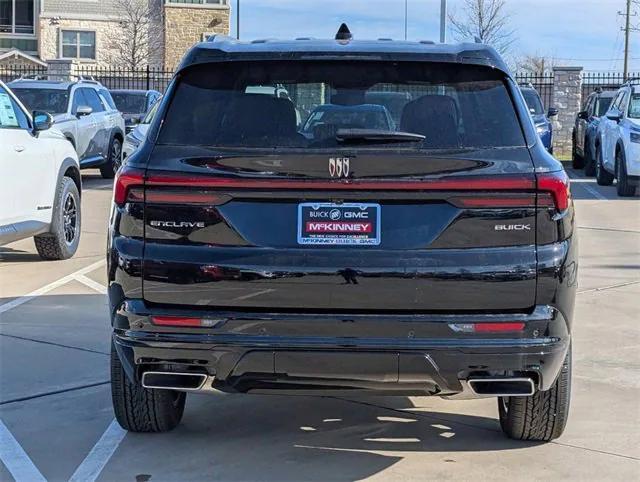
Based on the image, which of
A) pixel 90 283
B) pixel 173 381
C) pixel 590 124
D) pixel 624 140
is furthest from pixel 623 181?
pixel 173 381

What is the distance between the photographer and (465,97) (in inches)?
176

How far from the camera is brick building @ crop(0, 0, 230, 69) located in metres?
56.7

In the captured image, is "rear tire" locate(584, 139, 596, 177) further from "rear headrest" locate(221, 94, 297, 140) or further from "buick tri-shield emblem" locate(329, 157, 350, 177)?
"buick tri-shield emblem" locate(329, 157, 350, 177)

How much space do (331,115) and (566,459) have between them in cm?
194

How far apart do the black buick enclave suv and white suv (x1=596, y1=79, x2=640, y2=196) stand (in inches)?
533

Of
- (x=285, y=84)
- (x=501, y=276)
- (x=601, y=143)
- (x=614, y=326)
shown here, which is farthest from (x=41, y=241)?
(x=601, y=143)

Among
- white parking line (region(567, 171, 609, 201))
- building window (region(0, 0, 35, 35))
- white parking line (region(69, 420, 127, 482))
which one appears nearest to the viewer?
white parking line (region(69, 420, 127, 482))

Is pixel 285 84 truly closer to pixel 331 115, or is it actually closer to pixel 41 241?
pixel 331 115

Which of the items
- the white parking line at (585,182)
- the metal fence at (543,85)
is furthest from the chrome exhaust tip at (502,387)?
the metal fence at (543,85)

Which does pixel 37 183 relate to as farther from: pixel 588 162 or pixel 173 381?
pixel 588 162

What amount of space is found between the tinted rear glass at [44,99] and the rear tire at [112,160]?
2.05 metres

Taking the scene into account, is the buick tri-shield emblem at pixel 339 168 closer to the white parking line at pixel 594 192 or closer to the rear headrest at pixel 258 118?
the rear headrest at pixel 258 118

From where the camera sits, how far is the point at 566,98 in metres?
31.5

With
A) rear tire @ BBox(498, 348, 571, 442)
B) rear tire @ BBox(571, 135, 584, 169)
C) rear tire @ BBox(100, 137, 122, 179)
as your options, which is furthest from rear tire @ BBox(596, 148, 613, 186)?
rear tire @ BBox(498, 348, 571, 442)
